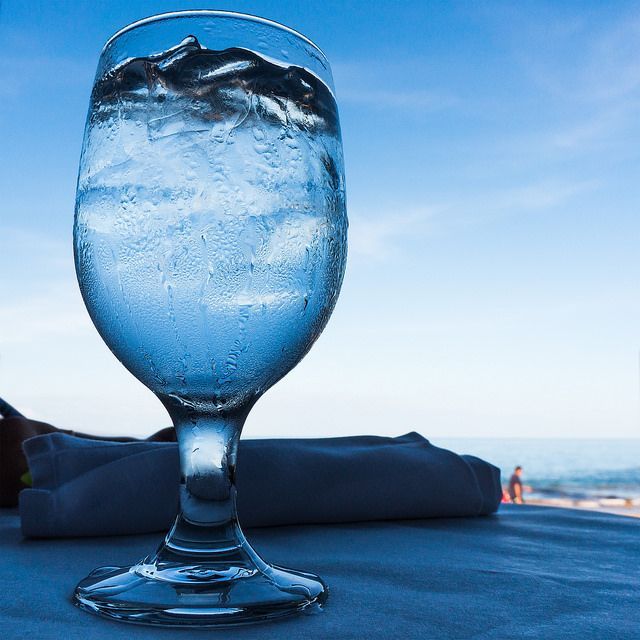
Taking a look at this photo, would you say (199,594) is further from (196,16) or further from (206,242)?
(196,16)

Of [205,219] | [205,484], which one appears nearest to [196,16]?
[205,219]

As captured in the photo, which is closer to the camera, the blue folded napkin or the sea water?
the sea water

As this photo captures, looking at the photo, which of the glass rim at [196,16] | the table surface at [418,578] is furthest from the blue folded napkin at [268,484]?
the glass rim at [196,16]

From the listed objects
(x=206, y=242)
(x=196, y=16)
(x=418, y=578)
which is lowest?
(x=418, y=578)

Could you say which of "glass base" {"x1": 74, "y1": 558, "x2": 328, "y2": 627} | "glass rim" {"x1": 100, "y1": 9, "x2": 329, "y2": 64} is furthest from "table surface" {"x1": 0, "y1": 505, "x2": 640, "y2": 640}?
"glass rim" {"x1": 100, "y1": 9, "x2": 329, "y2": 64}

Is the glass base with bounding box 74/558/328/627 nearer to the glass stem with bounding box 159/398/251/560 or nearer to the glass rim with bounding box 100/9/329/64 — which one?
the glass stem with bounding box 159/398/251/560

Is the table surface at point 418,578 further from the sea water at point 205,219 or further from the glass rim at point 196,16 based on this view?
the glass rim at point 196,16

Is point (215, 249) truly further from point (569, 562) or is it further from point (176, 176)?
point (569, 562)
